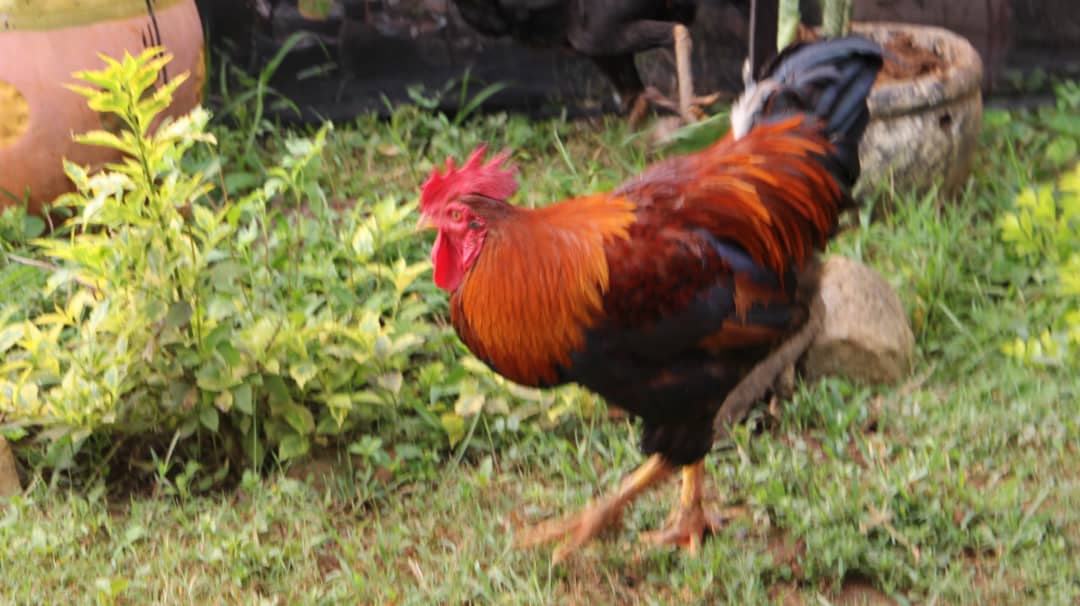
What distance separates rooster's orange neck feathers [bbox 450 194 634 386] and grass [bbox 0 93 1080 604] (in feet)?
2.19

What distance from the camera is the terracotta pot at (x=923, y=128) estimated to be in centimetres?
431

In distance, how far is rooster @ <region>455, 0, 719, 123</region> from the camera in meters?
5.02

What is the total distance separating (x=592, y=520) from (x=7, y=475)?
5.82 feet

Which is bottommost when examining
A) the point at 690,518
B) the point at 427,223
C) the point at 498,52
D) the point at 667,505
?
the point at 667,505

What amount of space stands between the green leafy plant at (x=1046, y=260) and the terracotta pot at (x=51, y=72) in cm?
345

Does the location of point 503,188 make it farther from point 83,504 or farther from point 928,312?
point 928,312

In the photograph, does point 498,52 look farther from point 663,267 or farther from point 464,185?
point 663,267

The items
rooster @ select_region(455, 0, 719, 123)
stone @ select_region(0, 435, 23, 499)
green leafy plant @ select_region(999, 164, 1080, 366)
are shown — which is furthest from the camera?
rooster @ select_region(455, 0, 719, 123)

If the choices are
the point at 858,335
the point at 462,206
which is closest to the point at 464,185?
the point at 462,206

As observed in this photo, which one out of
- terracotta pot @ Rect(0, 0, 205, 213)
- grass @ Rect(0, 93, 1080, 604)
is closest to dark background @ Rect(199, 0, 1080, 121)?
terracotta pot @ Rect(0, 0, 205, 213)

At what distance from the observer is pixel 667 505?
3244 mm

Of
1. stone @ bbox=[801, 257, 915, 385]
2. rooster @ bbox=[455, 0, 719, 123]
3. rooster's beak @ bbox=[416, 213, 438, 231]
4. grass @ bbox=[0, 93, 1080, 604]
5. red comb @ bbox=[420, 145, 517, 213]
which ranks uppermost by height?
red comb @ bbox=[420, 145, 517, 213]

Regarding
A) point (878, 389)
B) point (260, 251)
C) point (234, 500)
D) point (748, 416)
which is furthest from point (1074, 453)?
point (260, 251)

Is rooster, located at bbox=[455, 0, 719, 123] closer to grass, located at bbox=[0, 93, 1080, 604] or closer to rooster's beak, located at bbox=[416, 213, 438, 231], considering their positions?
grass, located at bbox=[0, 93, 1080, 604]
